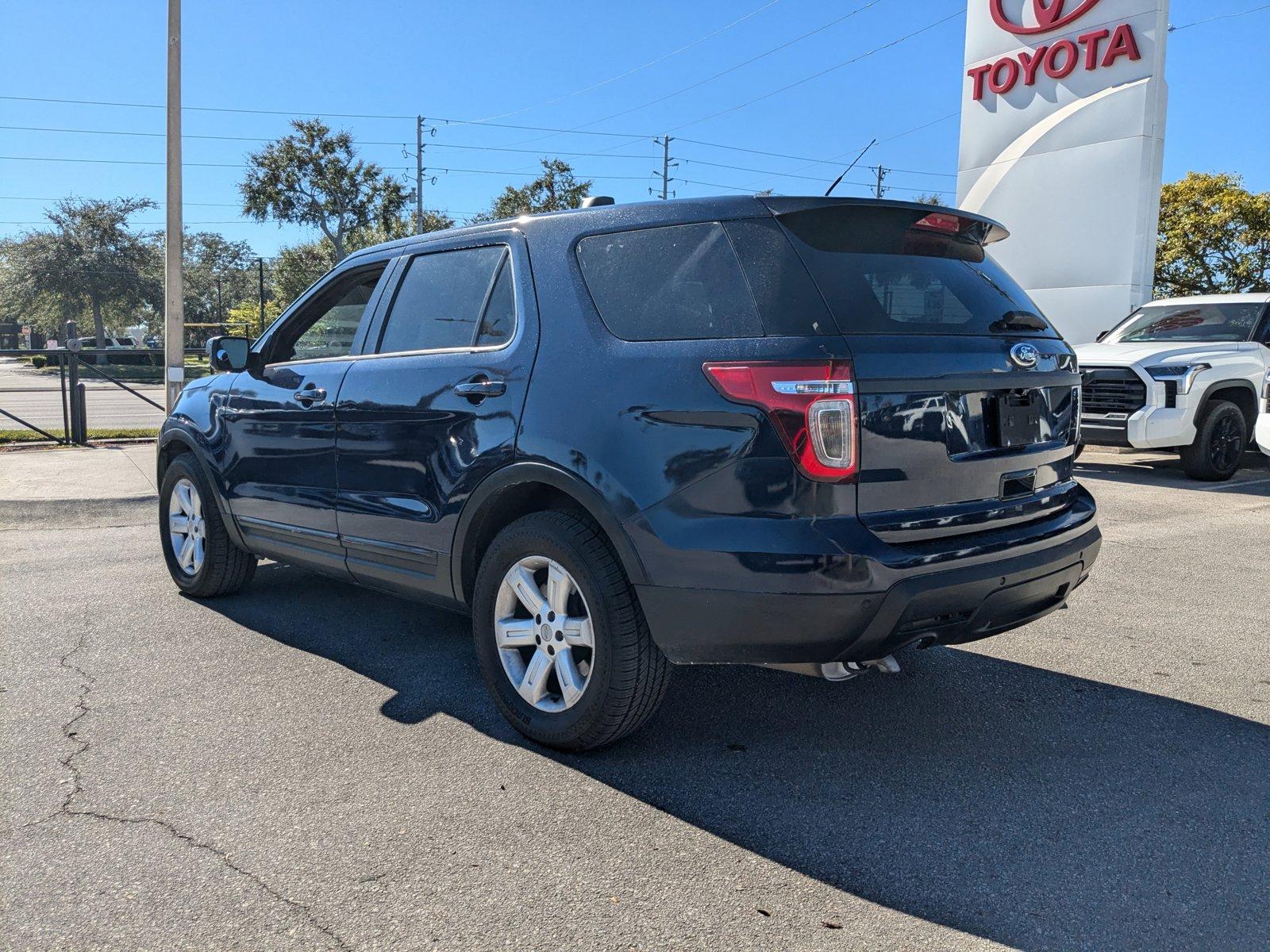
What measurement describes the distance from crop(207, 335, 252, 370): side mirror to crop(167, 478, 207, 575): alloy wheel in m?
0.73

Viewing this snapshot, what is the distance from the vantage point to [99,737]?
3.77 meters

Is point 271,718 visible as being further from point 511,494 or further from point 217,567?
point 217,567

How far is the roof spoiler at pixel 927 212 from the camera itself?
332cm

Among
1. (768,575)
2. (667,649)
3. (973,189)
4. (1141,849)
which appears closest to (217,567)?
(667,649)

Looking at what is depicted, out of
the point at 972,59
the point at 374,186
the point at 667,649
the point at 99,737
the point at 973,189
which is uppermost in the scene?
the point at 374,186

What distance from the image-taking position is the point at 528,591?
3611 millimetres

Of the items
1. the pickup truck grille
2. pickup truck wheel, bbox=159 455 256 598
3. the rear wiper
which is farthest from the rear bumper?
the pickup truck grille

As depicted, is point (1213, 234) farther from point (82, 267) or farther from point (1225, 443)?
point (82, 267)

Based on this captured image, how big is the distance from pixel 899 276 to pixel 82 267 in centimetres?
6344

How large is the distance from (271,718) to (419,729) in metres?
0.59

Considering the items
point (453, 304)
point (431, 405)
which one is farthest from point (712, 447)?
point (453, 304)

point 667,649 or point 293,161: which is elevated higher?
point 293,161

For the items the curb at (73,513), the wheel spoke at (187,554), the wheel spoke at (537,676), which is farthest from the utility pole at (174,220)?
the wheel spoke at (537,676)

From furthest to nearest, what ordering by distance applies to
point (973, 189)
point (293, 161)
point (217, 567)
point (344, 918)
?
point (293, 161)
point (973, 189)
point (217, 567)
point (344, 918)
